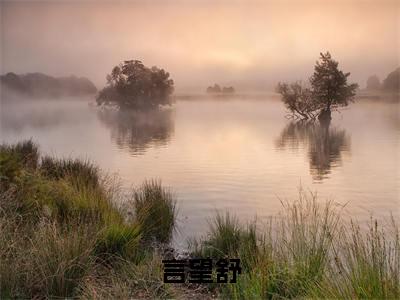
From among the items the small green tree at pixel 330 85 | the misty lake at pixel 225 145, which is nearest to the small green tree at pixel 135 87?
the misty lake at pixel 225 145

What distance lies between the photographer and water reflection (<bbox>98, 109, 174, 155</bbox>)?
4.22 m

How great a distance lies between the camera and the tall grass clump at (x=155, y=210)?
356 cm

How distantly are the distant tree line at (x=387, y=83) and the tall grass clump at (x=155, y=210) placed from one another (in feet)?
6.58

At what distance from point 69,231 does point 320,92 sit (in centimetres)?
276

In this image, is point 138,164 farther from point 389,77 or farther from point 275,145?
point 389,77

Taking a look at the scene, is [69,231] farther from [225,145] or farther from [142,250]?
[225,145]

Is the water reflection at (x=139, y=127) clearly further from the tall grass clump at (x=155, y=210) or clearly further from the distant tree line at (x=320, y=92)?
the distant tree line at (x=320, y=92)

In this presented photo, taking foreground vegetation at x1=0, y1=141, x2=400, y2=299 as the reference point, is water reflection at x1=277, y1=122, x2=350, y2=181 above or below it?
above

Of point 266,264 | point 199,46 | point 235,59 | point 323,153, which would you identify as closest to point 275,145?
point 323,153

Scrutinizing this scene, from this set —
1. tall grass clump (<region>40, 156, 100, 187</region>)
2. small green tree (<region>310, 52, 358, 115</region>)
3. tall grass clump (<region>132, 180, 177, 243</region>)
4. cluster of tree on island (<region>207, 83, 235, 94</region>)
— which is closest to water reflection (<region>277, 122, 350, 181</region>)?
small green tree (<region>310, 52, 358, 115</region>)

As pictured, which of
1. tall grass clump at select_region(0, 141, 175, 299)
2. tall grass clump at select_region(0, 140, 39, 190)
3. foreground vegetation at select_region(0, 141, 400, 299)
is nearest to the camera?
foreground vegetation at select_region(0, 141, 400, 299)

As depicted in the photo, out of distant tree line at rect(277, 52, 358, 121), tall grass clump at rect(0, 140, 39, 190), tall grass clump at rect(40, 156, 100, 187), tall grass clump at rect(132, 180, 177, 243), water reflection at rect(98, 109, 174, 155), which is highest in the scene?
distant tree line at rect(277, 52, 358, 121)

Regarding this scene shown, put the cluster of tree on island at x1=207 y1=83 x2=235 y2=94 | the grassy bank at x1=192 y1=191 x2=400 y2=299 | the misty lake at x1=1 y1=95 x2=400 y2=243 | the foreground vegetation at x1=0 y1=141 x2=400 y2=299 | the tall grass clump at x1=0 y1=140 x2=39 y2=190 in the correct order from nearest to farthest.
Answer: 1. the grassy bank at x1=192 y1=191 x2=400 y2=299
2. the foreground vegetation at x1=0 y1=141 x2=400 y2=299
3. the tall grass clump at x1=0 y1=140 x2=39 y2=190
4. the misty lake at x1=1 y1=95 x2=400 y2=243
5. the cluster of tree on island at x1=207 y1=83 x2=235 y2=94

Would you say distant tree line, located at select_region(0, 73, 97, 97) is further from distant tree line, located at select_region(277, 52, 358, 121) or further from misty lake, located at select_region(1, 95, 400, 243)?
distant tree line, located at select_region(277, 52, 358, 121)
